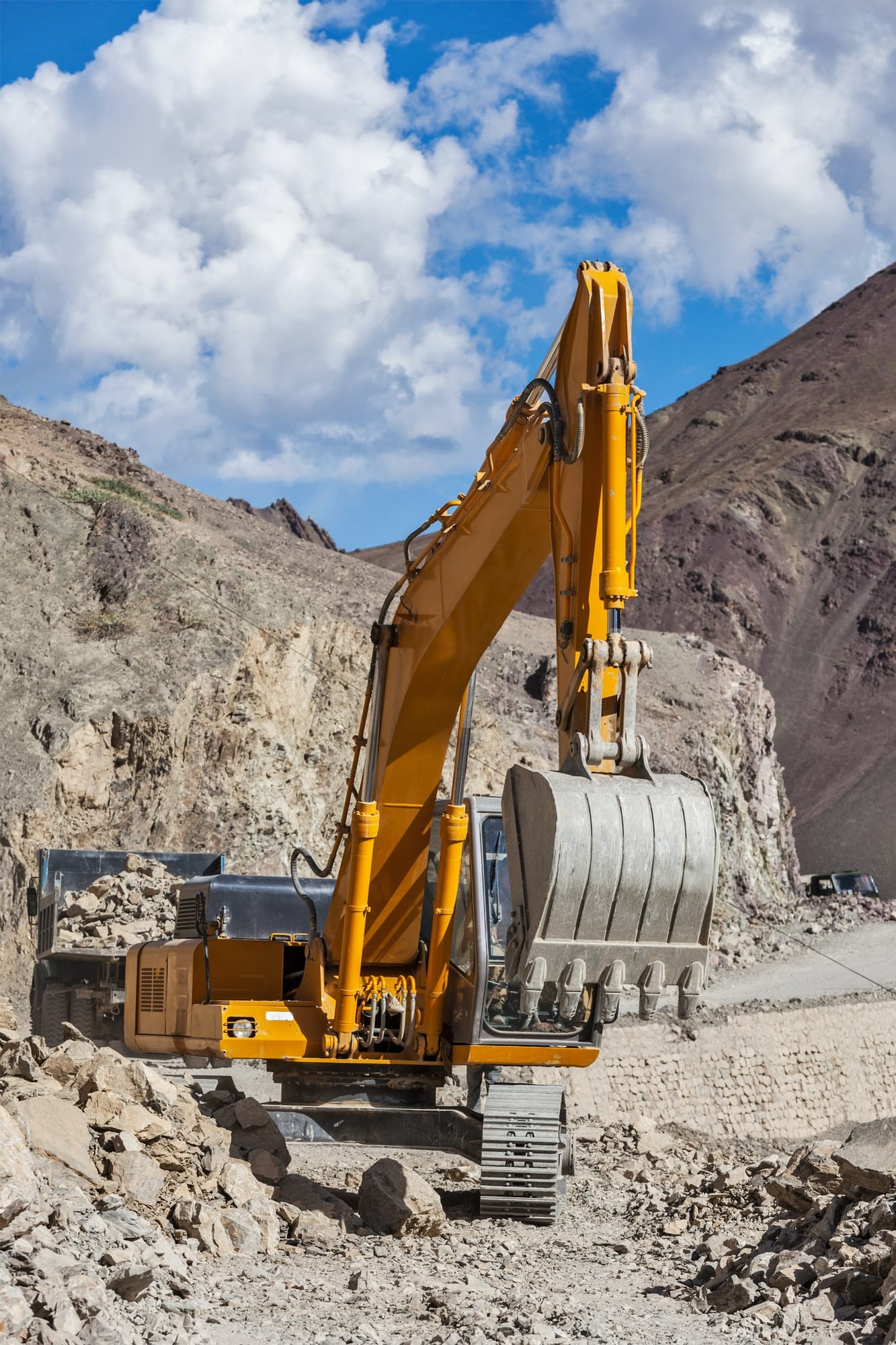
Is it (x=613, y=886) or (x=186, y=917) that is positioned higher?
(x=613, y=886)

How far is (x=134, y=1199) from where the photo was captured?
7.03m

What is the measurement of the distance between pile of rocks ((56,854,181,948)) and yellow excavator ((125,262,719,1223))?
4669 millimetres

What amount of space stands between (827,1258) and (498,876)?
308 centimetres

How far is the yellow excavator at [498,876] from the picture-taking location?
6.18 metres

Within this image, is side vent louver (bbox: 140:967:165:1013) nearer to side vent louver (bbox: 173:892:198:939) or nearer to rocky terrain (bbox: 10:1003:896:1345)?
rocky terrain (bbox: 10:1003:896:1345)

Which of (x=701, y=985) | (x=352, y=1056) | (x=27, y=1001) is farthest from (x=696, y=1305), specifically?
(x=27, y=1001)

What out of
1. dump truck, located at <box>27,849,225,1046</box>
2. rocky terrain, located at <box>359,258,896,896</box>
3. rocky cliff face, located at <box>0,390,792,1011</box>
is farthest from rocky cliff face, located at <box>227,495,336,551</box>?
dump truck, located at <box>27,849,225,1046</box>

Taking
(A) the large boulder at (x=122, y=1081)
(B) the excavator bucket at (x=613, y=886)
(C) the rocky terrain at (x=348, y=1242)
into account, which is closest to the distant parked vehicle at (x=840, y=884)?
(C) the rocky terrain at (x=348, y=1242)

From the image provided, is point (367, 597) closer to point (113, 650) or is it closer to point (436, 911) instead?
point (113, 650)

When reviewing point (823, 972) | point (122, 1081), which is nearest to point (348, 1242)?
point (122, 1081)

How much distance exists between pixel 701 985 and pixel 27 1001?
14720 millimetres

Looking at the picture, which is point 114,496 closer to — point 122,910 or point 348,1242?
point 122,910

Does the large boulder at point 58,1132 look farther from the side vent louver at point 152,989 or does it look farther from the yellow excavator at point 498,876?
the side vent louver at point 152,989

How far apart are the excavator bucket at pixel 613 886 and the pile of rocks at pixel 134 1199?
6.98 feet
